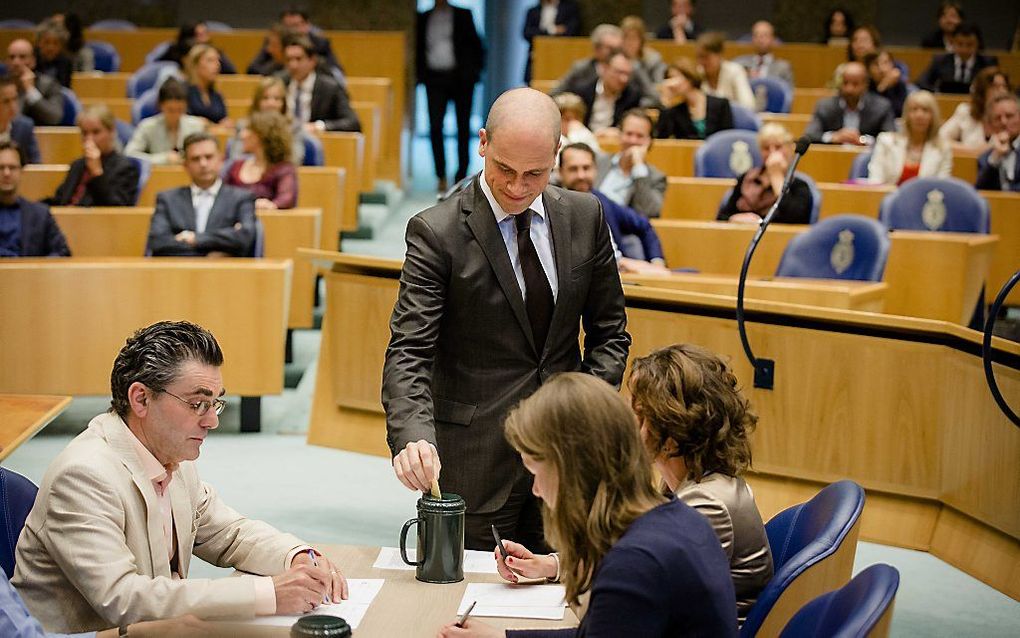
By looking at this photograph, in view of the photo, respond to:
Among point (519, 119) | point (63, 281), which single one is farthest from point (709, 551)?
point (63, 281)

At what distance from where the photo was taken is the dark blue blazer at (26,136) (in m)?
7.99

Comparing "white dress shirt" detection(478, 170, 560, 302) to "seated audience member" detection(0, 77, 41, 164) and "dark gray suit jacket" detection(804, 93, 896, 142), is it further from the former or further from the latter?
"dark gray suit jacket" detection(804, 93, 896, 142)

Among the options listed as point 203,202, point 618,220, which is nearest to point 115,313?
point 203,202

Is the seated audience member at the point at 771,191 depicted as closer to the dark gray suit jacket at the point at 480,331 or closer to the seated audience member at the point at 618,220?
the seated audience member at the point at 618,220

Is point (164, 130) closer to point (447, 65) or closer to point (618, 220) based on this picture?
point (447, 65)

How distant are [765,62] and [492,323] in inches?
337

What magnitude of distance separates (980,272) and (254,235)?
10.9ft

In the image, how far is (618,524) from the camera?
6.00ft

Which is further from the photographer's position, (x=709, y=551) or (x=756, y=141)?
(x=756, y=141)

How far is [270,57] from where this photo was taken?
10.4 meters

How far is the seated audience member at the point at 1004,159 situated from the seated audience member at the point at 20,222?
4954 millimetres

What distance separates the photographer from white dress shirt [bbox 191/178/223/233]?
6.31 m

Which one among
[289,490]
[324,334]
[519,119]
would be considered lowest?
[289,490]

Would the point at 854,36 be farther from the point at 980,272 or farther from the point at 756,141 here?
the point at 980,272
